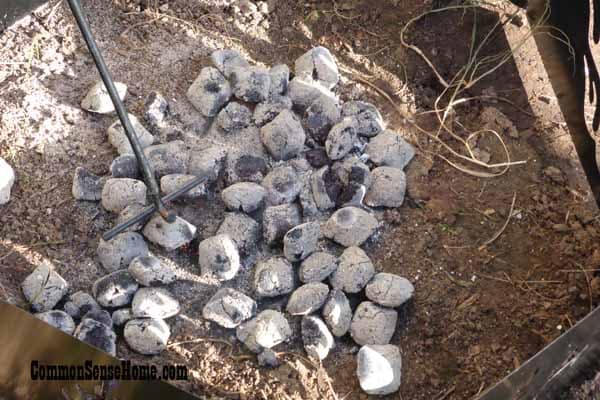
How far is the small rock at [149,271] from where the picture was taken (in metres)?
1.74

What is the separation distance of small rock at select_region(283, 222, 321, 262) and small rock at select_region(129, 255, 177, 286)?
1.08 feet

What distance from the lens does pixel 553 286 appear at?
1796mm

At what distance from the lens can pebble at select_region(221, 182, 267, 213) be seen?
187 cm

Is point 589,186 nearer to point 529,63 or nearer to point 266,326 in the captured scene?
point 529,63

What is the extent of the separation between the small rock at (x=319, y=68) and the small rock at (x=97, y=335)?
3.42 feet

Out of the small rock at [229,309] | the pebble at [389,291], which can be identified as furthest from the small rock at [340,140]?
the small rock at [229,309]

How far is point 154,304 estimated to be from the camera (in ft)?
5.60

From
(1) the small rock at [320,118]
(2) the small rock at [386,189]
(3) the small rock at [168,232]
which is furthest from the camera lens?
(1) the small rock at [320,118]

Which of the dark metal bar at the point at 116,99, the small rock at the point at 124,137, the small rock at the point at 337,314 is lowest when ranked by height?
the small rock at the point at 337,314

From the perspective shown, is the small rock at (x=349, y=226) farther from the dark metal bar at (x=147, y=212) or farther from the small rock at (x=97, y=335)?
the small rock at (x=97, y=335)

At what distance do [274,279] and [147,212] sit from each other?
39cm

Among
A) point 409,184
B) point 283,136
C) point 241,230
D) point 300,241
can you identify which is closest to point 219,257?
point 241,230

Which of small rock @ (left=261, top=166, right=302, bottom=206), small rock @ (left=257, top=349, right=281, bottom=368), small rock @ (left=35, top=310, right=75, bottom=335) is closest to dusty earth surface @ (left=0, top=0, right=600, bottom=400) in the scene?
small rock @ (left=257, top=349, right=281, bottom=368)

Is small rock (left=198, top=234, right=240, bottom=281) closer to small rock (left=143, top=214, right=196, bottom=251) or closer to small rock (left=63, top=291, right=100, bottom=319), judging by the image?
small rock (left=143, top=214, right=196, bottom=251)
